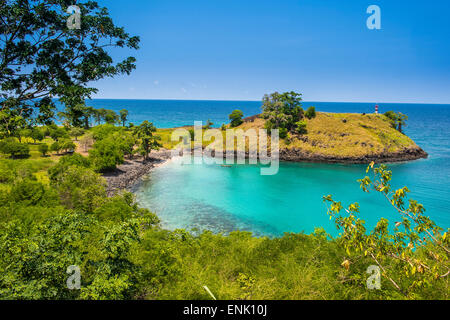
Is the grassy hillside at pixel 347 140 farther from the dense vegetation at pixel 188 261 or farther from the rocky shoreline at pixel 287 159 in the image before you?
the dense vegetation at pixel 188 261

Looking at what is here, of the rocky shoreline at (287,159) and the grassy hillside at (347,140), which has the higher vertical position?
the grassy hillside at (347,140)

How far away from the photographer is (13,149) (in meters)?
53.9

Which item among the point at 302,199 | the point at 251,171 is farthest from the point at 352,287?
the point at 251,171

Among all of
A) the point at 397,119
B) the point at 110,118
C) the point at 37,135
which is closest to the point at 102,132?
the point at 37,135

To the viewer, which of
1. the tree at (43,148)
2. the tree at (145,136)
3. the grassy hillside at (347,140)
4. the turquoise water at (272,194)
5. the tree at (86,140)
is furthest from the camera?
the grassy hillside at (347,140)

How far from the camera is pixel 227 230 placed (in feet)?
104

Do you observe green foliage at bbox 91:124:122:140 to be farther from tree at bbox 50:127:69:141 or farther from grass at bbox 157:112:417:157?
grass at bbox 157:112:417:157

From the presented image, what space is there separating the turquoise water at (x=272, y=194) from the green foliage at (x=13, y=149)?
30438mm

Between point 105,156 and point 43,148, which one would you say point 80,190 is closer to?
point 105,156

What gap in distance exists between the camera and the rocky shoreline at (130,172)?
45.6m

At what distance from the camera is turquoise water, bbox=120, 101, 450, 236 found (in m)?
34.6

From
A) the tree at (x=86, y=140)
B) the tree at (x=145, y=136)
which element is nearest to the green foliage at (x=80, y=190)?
the tree at (x=145, y=136)

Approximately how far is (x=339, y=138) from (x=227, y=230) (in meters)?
58.7

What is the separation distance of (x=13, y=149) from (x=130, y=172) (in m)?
26.7
